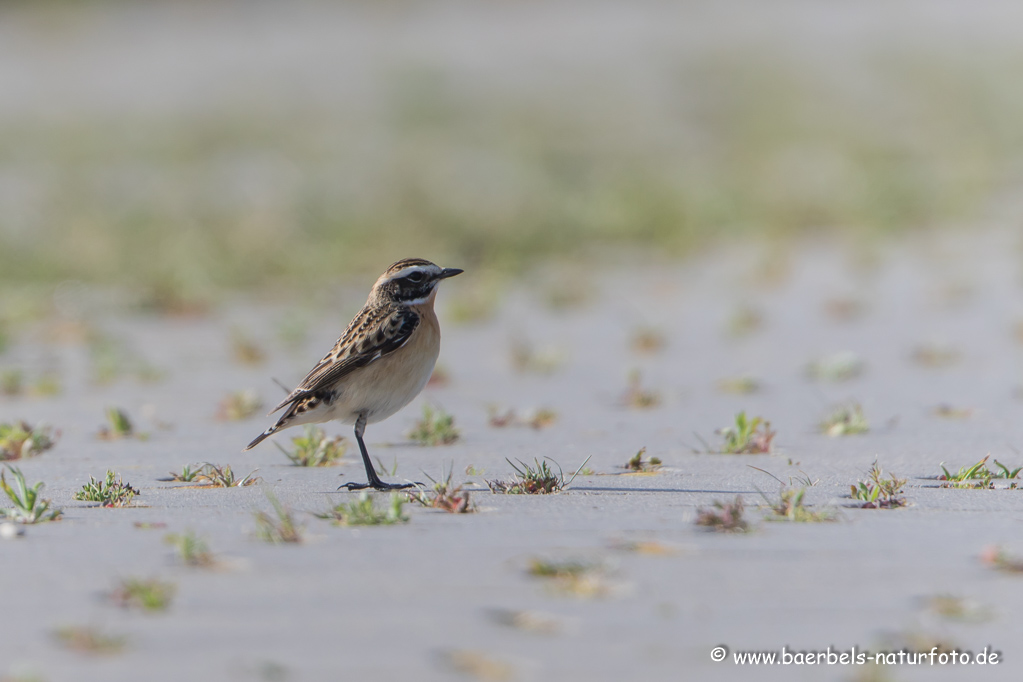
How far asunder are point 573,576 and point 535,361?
547 centimetres

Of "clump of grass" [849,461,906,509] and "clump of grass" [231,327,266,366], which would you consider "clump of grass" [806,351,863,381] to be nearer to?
"clump of grass" [849,461,906,509]

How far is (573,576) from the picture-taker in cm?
412

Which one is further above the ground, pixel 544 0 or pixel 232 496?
pixel 544 0

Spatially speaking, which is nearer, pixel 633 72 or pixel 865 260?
pixel 865 260

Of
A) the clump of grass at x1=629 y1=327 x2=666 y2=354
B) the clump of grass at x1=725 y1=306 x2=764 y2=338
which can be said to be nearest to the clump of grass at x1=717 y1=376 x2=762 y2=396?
the clump of grass at x1=629 y1=327 x2=666 y2=354

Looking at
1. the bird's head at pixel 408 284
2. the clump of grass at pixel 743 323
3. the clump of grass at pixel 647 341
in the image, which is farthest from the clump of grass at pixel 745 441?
the clump of grass at pixel 743 323

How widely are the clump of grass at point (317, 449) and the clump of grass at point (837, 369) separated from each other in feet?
11.8

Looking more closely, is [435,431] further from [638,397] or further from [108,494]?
[108,494]

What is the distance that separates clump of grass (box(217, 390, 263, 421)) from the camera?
7902 mm

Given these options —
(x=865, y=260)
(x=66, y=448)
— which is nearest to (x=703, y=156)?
(x=865, y=260)

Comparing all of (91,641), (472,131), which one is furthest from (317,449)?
(472,131)

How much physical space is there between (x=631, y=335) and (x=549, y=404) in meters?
2.29

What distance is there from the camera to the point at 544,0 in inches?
1555

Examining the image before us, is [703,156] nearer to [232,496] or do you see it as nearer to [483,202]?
[483,202]
